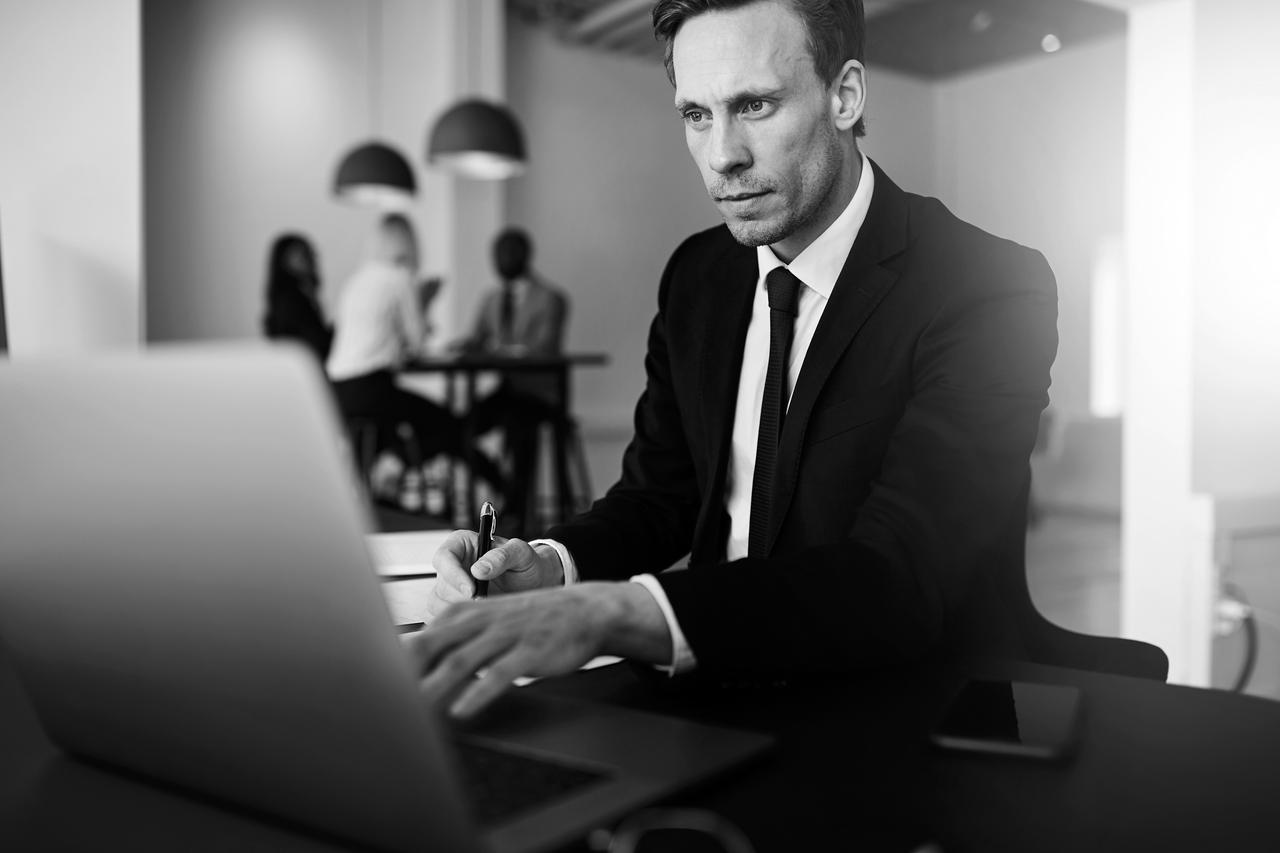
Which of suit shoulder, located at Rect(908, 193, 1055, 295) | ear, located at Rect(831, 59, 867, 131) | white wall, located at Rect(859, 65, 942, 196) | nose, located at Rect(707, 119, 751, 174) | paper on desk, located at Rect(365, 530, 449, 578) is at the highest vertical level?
white wall, located at Rect(859, 65, 942, 196)

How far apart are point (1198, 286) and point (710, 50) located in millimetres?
1898

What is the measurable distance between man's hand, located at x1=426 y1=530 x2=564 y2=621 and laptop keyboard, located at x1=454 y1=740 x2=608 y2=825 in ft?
1.20

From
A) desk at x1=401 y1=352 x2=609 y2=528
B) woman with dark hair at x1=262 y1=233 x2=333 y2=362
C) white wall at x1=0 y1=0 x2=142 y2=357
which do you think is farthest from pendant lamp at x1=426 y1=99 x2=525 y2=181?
white wall at x1=0 y1=0 x2=142 y2=357

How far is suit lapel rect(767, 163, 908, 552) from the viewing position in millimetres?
1182

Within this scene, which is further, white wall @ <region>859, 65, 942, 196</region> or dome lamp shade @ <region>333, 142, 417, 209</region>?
dome lamp shade @ <region>333, 142, 417, 209</region>

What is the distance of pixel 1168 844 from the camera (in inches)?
20.9

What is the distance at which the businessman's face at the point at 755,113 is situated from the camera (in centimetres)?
116

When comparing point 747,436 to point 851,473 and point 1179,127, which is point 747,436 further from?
point 1179,127

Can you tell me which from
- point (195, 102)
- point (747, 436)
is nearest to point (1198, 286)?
point (747, 436)

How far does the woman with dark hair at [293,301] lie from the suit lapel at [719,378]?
4.27 metres

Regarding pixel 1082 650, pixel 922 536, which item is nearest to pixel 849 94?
pixel 922 536

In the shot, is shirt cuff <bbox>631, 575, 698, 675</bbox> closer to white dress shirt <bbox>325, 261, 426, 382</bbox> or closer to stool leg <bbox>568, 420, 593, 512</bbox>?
white dress shirt <bbox>325, 261, 426, 382</bbox>

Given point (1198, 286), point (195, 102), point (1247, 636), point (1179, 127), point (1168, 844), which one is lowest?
point (1247, 636)

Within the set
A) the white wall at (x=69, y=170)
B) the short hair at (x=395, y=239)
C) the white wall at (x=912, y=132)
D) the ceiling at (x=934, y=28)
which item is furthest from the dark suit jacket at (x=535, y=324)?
the white wall at (x=69, y=170)
